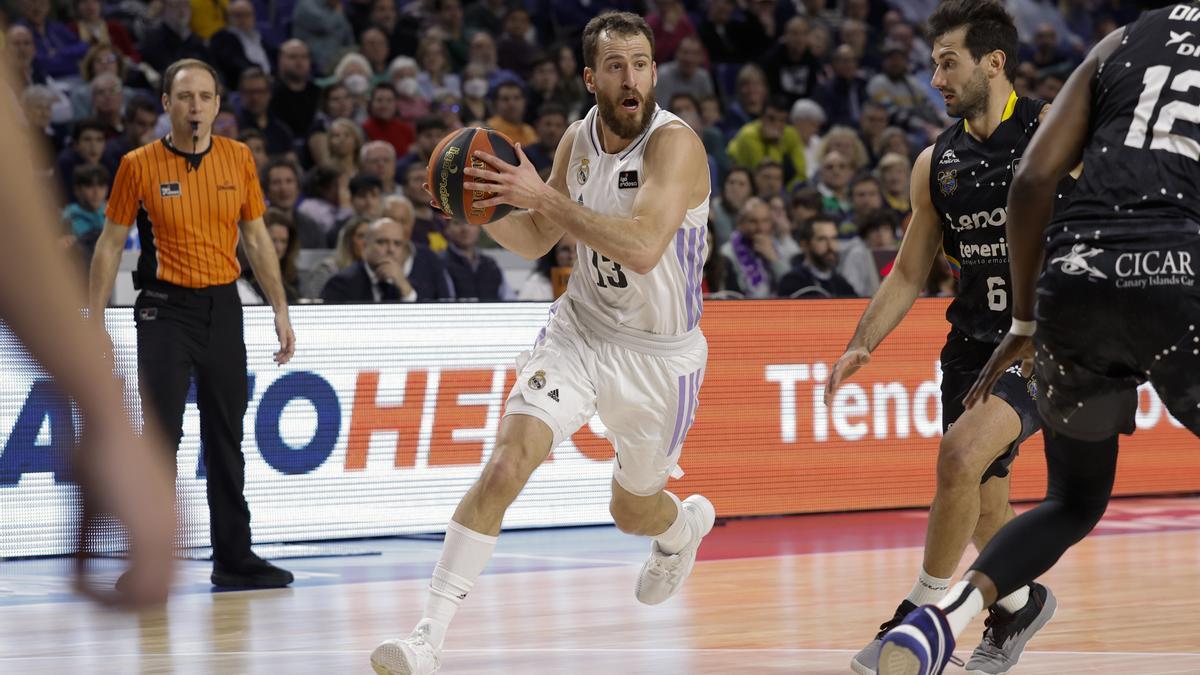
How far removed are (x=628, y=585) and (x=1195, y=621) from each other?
264 centimetres

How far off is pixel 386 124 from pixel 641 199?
791cm

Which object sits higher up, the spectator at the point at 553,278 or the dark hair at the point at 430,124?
the dark hair at the point at 430,124

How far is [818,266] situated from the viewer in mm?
11211

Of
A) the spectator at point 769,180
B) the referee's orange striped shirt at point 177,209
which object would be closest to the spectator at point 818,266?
the spectator at point 769,180

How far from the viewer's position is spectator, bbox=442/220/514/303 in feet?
33.8

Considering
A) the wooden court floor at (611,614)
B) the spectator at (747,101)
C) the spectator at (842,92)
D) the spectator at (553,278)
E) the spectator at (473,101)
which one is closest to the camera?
the wooden court floor at (611,614)

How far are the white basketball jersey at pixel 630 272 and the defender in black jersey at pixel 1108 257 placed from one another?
1637mm

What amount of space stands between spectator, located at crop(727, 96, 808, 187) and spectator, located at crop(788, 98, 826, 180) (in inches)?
9.4

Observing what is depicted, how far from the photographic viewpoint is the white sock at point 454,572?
4.74 meters

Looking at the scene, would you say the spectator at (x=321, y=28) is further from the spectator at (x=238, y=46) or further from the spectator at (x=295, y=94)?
the spectator at (x=295, y=94)

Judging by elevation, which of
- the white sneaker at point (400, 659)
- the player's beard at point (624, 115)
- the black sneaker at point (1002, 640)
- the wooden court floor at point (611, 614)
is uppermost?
the player's beard at point (624, 115)

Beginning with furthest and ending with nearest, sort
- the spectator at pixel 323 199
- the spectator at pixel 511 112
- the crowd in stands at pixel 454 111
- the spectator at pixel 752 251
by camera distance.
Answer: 1. the spectator at pixel 511 112
2. the spectator at pixel 752 251
3. the spectator at pixel 323 199
4. the crowd in stands at pixel 454 111

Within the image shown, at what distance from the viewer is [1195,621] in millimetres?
6246

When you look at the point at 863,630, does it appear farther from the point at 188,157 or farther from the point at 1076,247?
the point at 188,157
